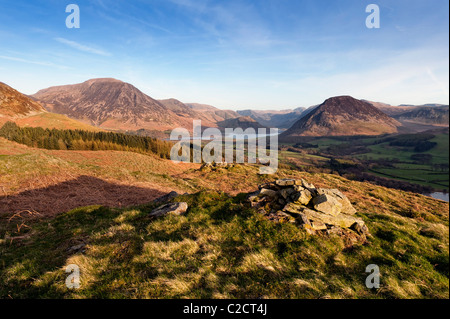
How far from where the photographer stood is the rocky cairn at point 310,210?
9461 millimetres

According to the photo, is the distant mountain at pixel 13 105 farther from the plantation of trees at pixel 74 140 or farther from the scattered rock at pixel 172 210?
the scattered rock at pixel 172 210

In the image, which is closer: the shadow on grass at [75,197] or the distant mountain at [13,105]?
the shadow on grass at [75,197]

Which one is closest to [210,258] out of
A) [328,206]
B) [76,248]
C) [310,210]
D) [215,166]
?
[76,248]

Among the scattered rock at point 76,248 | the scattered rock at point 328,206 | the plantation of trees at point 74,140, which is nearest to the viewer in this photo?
the scattered rock at point 76,248

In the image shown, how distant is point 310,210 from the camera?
33.2ft

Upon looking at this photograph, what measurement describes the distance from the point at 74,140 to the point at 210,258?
8285cm

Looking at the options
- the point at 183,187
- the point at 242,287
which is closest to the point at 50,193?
the point at 183,187

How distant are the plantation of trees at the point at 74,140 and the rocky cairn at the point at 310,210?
72220mm

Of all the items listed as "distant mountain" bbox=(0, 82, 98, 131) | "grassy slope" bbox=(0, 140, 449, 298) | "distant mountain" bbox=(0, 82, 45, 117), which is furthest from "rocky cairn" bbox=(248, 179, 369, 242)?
"distant mountain" bbox=(0, 82, 45, 117)

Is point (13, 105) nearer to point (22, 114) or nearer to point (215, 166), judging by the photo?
point (22, 114)

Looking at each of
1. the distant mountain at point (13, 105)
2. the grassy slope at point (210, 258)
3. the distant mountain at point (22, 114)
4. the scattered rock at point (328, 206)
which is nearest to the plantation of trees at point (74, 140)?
the distant mountain at point (22, 114)

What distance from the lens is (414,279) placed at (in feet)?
23.0
